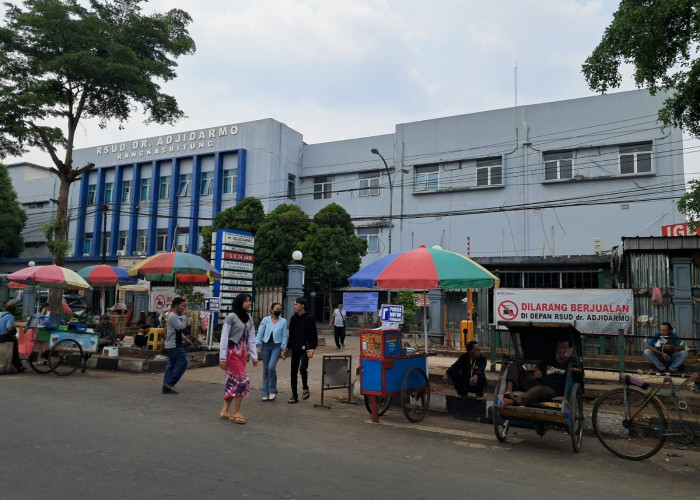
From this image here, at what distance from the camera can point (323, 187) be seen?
38688 millimetres

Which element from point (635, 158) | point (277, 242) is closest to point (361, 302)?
point (277, 242)

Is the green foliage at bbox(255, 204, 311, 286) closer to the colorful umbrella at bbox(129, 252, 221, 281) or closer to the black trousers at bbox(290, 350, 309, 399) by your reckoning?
the colorful umbrella at bbox(129, 252, 221, 281)

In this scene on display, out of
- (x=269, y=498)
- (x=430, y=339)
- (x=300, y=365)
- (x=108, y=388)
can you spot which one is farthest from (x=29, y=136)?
(x=269, y=498)

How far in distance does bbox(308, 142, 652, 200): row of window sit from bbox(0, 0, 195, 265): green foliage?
1801cm

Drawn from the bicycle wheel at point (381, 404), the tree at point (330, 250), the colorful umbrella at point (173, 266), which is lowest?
the bicycle wheel at point (381, 404)

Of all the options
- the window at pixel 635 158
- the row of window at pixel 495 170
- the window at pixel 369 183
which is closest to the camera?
the window at pixel 635 158

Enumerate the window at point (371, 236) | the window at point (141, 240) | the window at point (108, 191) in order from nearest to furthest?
the window at point (371, 236), the window at point (141, 240), the window at point (108, 191)

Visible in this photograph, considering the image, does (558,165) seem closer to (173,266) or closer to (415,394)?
(173,266)

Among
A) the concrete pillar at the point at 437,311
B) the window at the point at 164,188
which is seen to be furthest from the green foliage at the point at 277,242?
the window at the point at 164,188

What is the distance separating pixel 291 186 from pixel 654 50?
31517 mm

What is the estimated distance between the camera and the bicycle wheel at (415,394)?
25.5 ft

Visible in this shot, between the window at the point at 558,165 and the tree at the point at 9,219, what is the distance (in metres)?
41.4

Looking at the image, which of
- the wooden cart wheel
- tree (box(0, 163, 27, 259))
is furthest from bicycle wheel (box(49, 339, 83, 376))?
tree (box(0, 163, 27, 259))

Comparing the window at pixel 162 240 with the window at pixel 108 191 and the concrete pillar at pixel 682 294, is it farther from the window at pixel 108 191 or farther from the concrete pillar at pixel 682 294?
the concrete pillar at pixel 682 294
